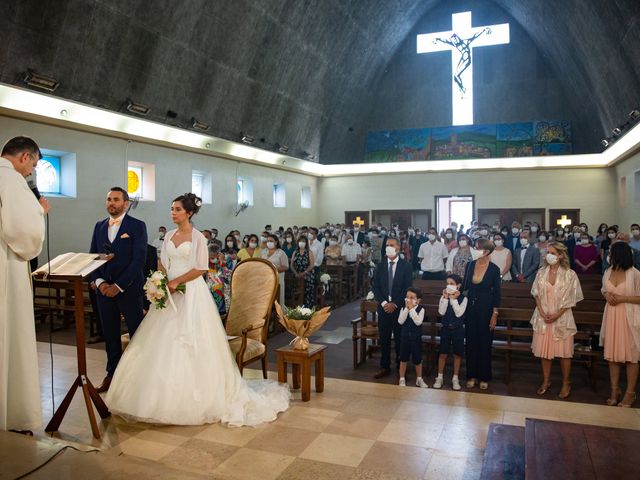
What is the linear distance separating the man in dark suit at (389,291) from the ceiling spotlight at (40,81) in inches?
287

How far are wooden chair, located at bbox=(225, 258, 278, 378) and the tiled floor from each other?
2.62 ft

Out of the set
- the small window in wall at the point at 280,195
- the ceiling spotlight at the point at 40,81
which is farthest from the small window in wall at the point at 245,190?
the ceiling spotlight at the point at 40,81

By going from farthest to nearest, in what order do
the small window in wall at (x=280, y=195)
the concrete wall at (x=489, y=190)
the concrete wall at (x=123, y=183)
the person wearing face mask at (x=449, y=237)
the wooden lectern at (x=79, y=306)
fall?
the small window in wall at (x=280, y=195) < the concrete wall at (x=489, y=190) < the person wearing face mask at (x=449, y=237) < the concrete wall at (x=123, y=183) < the wooden lectern at (x=79, y=306)

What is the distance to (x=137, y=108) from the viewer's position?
40.1 ft

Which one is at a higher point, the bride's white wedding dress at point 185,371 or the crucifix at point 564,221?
the crucifix at point 564,221

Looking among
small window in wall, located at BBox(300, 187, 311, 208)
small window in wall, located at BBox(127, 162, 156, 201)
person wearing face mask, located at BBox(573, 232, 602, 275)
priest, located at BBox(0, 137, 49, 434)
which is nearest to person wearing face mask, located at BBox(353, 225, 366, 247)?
small window in wall, located at BBox(127, 162, 156, 201)

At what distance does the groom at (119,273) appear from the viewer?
5.09 meters

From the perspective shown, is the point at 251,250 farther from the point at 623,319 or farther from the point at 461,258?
the point at 623,319

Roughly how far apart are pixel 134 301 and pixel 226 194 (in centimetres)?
1192

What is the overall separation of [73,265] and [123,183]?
9.45 m

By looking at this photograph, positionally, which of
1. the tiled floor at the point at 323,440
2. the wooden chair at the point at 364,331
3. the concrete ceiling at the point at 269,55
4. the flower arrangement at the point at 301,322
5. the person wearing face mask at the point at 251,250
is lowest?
the tiled floor at the point at 323,440

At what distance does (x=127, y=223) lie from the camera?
5199 mm

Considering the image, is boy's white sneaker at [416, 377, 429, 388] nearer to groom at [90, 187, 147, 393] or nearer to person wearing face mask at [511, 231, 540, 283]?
groom at [90, 187, 147, 393]

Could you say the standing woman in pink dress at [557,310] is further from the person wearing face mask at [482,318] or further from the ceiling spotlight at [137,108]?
the ceiling spotlight at [137,108]
